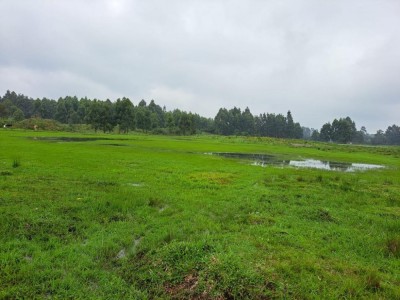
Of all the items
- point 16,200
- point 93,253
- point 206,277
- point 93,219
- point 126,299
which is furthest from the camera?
point 16,200

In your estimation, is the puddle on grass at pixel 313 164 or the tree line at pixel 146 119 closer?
the puddle on grass at pixel 313 164

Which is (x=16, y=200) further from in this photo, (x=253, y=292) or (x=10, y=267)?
(x=253, y=292)

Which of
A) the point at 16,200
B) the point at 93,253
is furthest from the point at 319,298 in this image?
the point at 16,200

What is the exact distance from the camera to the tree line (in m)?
112

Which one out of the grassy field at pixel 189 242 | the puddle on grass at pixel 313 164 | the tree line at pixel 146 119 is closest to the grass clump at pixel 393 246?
the grassy field at pixel 189 242

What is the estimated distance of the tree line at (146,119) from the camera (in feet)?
369

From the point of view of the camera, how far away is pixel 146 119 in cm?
13162

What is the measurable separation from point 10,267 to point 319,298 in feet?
24.2

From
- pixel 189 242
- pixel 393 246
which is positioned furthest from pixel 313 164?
pixel 189 242

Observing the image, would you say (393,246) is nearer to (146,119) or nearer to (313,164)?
(313,164)

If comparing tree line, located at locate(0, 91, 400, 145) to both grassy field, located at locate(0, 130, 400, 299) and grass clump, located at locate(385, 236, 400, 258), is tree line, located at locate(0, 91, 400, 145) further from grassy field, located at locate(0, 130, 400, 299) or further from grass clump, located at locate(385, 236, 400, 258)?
grass clump, located at locate(385, 236, 400, 258)

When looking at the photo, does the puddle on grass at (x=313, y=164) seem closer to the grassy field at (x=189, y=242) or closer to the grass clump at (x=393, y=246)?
the grassy field at (x=189, y=242)

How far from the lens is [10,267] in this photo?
6867mm

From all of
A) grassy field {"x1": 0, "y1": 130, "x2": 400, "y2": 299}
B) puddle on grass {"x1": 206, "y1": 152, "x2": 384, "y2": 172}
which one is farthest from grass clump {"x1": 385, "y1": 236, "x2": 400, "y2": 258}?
puddle on grass {"x1": 206, "y1": 152, "x2": 384, "y2": 172}
